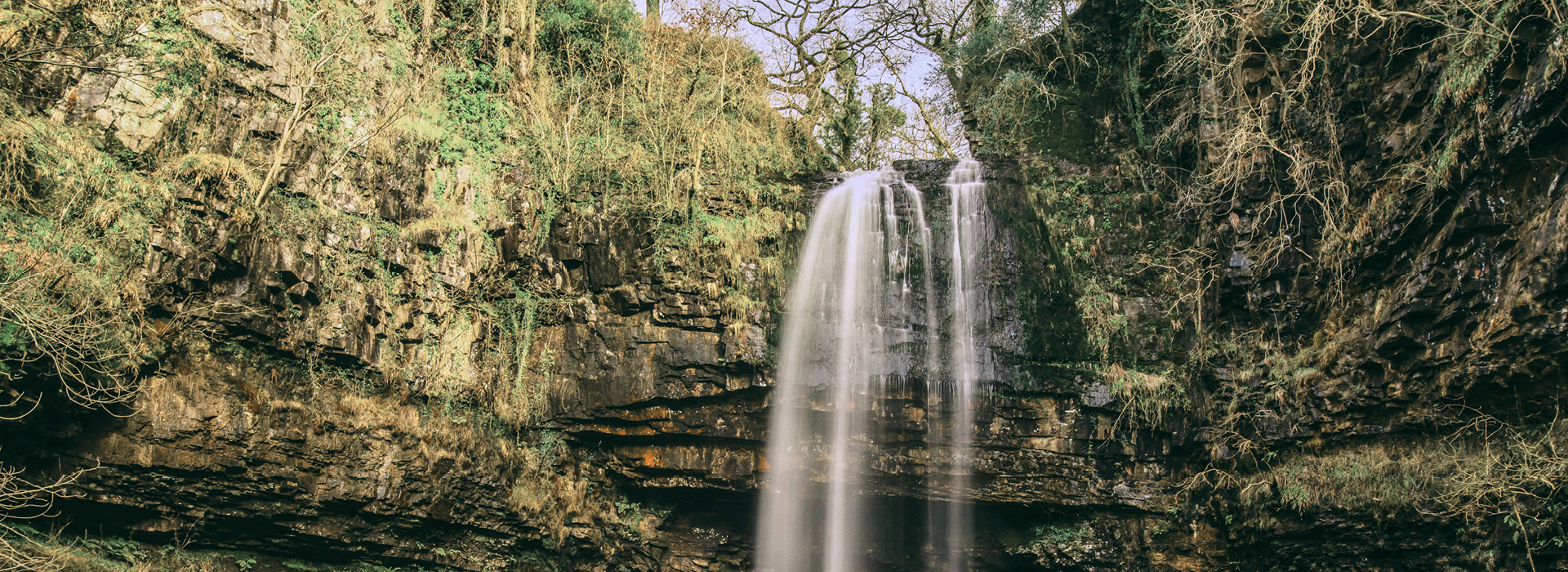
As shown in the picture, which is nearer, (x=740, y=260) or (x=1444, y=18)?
(x=1444, y=18)

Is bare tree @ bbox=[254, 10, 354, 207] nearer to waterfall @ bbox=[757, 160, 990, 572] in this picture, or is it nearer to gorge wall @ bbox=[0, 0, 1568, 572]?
gorge wall @ bbox=[0, 0, 1568, 572]

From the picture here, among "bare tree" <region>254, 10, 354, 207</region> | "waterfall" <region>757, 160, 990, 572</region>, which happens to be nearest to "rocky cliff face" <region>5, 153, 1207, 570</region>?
"waterfall" <region>757, 160, 990, 572</region>

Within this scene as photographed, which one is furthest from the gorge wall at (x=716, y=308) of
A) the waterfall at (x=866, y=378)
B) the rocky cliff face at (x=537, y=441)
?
the waterfall at (x=866, y=378)

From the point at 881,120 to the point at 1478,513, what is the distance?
32.5 feet

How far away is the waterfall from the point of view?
8.98 m

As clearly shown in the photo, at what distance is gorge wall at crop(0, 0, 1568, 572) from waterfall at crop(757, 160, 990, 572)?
271 millimetres

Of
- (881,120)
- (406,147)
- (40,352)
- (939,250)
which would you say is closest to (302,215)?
(406,147)

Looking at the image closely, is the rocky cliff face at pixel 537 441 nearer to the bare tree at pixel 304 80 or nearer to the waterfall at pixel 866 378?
the waterfall at pixel 866 378

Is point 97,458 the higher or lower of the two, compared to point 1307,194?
lower

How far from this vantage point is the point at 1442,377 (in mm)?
6508

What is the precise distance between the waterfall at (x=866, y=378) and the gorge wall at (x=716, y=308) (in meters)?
0.27

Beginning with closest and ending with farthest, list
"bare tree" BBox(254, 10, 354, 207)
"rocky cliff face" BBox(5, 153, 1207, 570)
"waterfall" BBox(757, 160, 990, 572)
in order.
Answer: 1. "rocky cliff face" BBox(5, 153, 1207, 570)
2. "bare tree" BBox(254, 10, 354, 207)
3. "waterfall" BBox(757, 160, 990, 572)

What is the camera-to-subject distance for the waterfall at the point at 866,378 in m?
8.98

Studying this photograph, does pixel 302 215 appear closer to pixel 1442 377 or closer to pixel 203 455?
pixel 203 455
